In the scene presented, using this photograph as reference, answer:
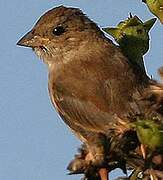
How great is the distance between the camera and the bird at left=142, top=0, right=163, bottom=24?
276cm

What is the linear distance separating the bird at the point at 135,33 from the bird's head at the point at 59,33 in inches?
133

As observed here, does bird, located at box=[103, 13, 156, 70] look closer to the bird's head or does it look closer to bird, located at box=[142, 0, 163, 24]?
bird, located at box=[142, 0, 163, 24]

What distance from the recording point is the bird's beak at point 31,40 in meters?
7.06

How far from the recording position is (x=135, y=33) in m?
3.37

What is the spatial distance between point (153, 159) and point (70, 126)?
4.22m

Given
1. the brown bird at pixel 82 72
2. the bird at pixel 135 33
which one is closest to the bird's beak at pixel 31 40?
the brown bird at pixel 82 72

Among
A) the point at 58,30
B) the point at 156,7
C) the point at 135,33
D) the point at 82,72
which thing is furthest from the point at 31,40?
the point at 156,7

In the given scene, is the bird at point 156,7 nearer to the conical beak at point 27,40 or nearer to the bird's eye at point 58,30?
the conical beak at point 27,40

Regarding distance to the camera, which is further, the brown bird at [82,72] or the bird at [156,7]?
the brown bird at [82,72]

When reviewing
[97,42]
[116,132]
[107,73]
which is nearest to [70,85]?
[107,73]

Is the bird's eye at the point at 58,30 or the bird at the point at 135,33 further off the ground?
the bird at the point at 135,33

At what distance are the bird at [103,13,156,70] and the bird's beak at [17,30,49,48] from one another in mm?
3340

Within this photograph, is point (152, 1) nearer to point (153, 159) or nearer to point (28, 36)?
point (153, 159)

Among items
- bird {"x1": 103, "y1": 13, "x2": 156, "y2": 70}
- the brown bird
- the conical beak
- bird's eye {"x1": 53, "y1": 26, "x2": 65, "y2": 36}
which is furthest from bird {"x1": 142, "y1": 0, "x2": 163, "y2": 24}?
bird's eye {"x1": 53, "y1": 26, "x2": 65, "y2": 36}
